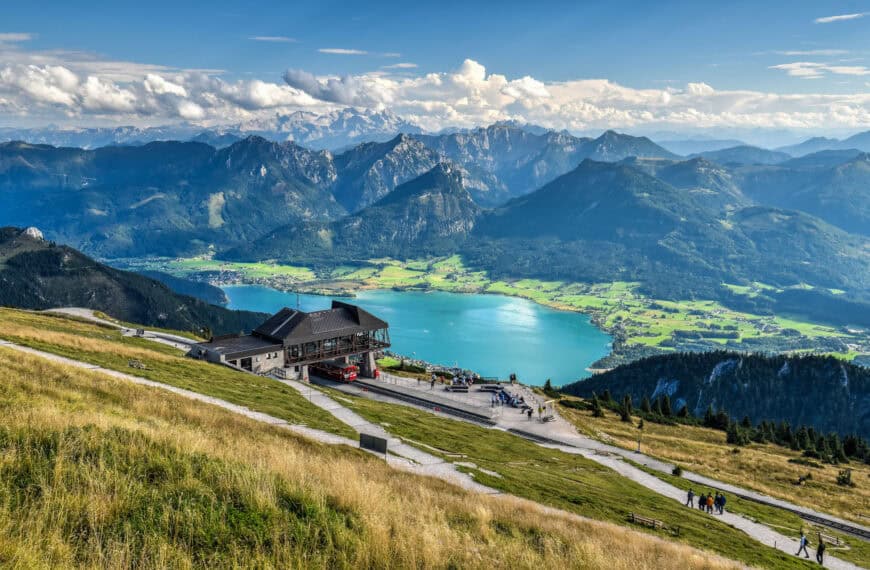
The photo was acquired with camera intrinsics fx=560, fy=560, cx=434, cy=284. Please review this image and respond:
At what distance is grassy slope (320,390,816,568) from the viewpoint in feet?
81.2

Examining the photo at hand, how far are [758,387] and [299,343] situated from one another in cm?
13713

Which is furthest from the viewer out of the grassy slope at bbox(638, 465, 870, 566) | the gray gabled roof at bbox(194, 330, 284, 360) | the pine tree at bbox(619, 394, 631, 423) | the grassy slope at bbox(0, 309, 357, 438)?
the pine tree at bbox(619, 394, 631, 423)

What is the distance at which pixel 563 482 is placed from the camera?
100ft

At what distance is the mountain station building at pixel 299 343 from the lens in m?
60.8

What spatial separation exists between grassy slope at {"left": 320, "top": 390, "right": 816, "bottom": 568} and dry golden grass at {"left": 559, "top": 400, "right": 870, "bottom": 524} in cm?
1753

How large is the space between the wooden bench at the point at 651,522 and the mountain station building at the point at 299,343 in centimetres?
4405

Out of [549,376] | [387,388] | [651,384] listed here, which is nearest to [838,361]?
[651,384]

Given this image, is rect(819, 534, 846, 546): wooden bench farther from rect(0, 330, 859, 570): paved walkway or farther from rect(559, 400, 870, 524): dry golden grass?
rect(559, 400, 870, 524): dry golden grass

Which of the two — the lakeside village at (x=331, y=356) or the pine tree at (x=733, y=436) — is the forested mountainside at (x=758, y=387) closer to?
the pine tree at (x=733, y=436)

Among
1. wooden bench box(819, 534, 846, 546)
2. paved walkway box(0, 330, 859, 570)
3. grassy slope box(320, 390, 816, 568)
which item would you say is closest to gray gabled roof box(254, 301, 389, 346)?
paved walkway box(0, 330, 859, 570)

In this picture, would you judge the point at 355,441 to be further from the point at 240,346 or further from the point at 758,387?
the point at 758,387

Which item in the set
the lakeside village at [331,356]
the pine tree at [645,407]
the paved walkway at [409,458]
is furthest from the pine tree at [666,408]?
the paved walkway at [409,458]

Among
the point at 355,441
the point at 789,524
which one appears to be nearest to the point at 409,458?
the point at 355,441

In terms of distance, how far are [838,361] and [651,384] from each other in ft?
161
